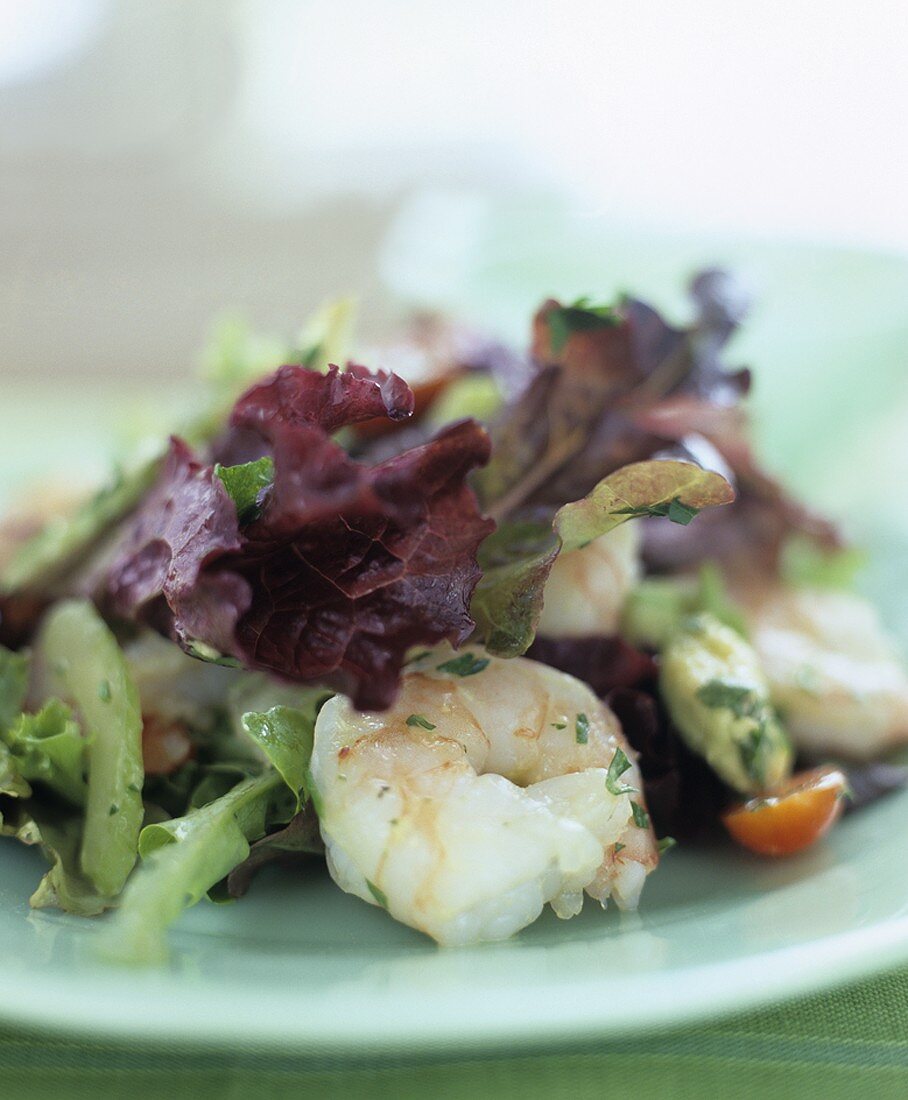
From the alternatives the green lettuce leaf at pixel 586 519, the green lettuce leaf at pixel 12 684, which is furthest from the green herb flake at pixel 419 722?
the green lettuce leaf at pixel 12 684

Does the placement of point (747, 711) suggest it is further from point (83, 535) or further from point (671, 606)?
→ point (83, 535)

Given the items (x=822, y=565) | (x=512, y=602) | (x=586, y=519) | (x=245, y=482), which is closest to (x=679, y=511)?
→ (x=586, y=519)

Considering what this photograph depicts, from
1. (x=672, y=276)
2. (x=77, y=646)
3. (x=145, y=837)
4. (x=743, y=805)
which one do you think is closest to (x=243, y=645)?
(x=145, y=837)

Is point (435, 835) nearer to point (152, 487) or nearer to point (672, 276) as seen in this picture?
point (152, 487)

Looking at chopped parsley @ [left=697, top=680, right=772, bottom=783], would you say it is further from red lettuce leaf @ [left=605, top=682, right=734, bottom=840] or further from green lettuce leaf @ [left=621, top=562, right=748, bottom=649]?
green lettuce leaf @ [left=621, top=562, right=748, bottom=649]

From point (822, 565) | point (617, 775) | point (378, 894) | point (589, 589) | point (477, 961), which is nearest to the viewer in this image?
point (477, 961)

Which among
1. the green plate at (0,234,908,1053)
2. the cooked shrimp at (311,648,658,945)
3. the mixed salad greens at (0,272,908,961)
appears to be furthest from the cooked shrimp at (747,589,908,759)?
the cooked shrimp at (311,648,658,945)
